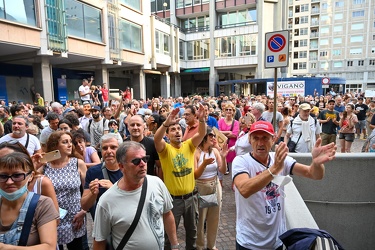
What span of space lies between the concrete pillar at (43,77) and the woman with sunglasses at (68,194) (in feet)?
49.1

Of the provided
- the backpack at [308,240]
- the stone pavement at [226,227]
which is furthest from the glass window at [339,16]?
the backpack at [308,240]

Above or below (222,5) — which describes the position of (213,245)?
below

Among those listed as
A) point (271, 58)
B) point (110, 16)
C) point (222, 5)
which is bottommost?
point (271, 58)

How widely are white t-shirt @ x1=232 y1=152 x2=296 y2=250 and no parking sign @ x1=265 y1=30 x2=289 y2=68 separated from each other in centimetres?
328

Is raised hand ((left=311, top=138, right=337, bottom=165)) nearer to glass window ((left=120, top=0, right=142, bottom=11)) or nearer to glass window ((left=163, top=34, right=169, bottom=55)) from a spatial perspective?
glass window ((left=120, top=0, right=142, bottom=11))

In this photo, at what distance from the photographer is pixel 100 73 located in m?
20.8

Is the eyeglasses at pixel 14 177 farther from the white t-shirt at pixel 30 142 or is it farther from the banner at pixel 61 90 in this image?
the banner at pixel 61 90

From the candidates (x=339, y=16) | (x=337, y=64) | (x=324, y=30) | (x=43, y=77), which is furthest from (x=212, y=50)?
(x=339, y=16)

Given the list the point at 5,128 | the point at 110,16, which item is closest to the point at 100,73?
the point at 110,16

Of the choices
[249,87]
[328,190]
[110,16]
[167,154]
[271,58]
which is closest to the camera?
[167,154]

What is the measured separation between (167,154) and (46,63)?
15717mm

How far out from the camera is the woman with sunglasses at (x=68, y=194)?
9.02 feet

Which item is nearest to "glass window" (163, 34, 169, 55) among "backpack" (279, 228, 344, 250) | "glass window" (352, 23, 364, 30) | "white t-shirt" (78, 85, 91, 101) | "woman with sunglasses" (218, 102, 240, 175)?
"white t-shirt" (78, 85, 91, 101)

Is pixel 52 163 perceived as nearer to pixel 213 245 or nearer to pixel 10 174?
pixel 10 174
